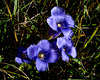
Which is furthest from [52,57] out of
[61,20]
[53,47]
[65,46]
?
[61,20]

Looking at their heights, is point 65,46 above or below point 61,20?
below

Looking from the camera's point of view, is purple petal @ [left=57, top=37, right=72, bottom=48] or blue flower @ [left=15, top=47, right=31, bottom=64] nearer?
purple petal @ [left=57, top=37, right=72, bottom=48]

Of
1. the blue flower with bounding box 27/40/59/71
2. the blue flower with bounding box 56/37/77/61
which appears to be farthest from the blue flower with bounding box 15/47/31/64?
the blue flower with bounding box 56/37/77/61

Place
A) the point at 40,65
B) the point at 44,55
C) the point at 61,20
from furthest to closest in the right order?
1. the point at 61,20
2. the point at 44,55
3. the point at 40,65

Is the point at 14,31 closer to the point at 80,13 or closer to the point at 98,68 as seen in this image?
the point at 80,13

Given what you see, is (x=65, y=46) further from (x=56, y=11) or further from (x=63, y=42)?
(x=56, y=11)

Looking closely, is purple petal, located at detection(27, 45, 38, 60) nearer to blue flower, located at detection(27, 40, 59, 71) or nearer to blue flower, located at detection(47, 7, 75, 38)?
blue flower, located at detection(27, 40, 59, 71)

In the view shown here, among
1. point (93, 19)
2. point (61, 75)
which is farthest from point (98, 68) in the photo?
point (93, 19)
